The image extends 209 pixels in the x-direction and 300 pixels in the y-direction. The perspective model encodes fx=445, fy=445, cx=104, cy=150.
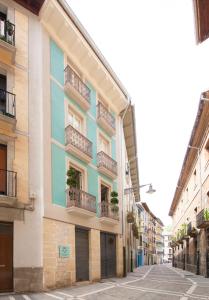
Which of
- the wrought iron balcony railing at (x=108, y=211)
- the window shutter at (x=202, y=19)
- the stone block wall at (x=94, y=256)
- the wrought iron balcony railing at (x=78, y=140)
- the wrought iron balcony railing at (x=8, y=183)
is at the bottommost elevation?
the stone block wall at (x=94, y=256)

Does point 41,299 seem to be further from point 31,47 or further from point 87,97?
point 87,97

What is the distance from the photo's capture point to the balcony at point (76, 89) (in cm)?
1928

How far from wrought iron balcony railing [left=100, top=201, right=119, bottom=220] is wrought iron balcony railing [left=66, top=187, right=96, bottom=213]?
1601 millimetres

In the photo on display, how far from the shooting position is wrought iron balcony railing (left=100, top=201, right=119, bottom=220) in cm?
2217

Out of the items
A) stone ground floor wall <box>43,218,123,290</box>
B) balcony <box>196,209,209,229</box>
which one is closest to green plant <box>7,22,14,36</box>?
stone ground floor wall <box>43,218,123,290</box>

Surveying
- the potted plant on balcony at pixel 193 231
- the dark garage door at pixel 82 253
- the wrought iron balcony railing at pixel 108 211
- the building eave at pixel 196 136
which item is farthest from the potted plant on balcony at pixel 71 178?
the potted plant on balcony at pixel 193 231

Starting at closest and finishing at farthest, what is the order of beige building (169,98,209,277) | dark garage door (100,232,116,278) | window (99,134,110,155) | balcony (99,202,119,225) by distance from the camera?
1. balcony (99,202,119,225)
2. dark garage door (100,232,116,278)
3. window (99,134,110,155)
4. beige building (169,98,209,277)

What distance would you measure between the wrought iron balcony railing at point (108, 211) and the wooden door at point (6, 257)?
7.66 meters

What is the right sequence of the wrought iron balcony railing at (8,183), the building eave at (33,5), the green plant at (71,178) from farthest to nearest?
the green plant at (71,178) → the building eave at (33,5) → the wrought iron balcony railing at (8,183)

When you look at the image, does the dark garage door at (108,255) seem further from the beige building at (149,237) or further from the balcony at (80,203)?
the beige building at (149,237)

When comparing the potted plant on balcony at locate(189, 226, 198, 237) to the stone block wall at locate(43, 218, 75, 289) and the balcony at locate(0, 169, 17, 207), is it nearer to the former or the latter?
the stone block wall at locate(43, 218, 75, 289)

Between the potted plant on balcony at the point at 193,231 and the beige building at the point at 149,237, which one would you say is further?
the beige building at the point at 149,237

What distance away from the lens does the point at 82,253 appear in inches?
770

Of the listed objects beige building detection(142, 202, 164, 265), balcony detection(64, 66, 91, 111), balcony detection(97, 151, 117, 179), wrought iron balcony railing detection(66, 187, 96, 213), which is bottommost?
beige building detection(142, 202, 164, 265)
